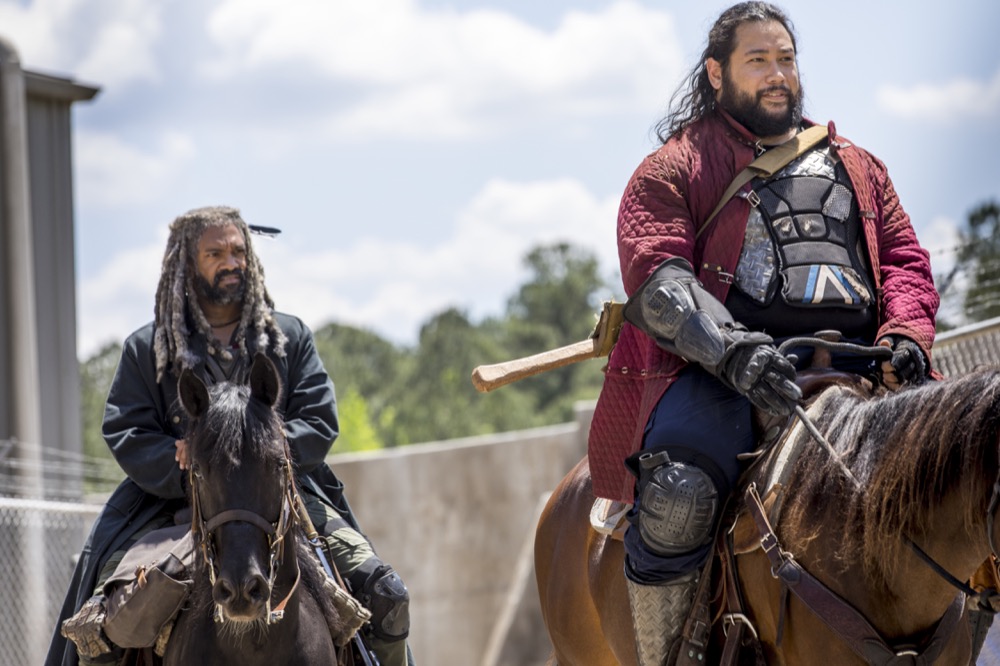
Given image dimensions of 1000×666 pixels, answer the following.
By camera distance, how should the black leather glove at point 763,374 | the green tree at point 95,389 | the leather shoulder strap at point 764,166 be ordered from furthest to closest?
the green tree at point 95,389 < the leather shoulder strap at point 764,166 < the black leather glove at point 763,374

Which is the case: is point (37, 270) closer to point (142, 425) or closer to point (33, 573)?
point (33, 573)

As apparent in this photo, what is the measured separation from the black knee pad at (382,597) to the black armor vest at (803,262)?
1885 millimetres

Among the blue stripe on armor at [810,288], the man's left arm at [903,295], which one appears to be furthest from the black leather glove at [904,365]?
the blue stripe on armor at [810,288]

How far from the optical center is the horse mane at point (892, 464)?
4004mm

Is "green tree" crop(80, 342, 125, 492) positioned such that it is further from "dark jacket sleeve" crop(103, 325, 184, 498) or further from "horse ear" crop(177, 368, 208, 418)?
"horse ear" crop(177, 368, 208, 418)

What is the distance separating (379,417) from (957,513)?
4203 cm

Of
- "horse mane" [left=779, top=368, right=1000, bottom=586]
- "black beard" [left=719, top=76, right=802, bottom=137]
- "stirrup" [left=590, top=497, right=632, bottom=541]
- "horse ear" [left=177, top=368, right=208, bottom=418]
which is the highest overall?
"black beard" [left=719, top=76, right=802, bottom=137]

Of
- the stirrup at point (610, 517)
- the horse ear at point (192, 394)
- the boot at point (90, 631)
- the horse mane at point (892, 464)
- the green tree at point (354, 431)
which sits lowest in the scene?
the green tree at point (354, 431)

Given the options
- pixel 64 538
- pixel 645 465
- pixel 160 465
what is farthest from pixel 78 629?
pixel 64 538

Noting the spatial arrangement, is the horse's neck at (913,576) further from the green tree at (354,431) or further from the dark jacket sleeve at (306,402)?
the green tree at (354,431)

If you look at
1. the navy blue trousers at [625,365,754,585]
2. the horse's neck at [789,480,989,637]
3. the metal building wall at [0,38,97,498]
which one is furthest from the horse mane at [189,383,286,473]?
the metal building wall at [0,38,97,498]

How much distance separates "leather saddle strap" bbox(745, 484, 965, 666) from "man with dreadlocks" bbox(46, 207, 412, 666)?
1922 millimetres

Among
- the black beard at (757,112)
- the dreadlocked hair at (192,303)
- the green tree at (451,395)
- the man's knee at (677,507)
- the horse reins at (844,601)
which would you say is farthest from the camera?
the green tree at (451,395)

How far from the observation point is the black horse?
15.8 feet
